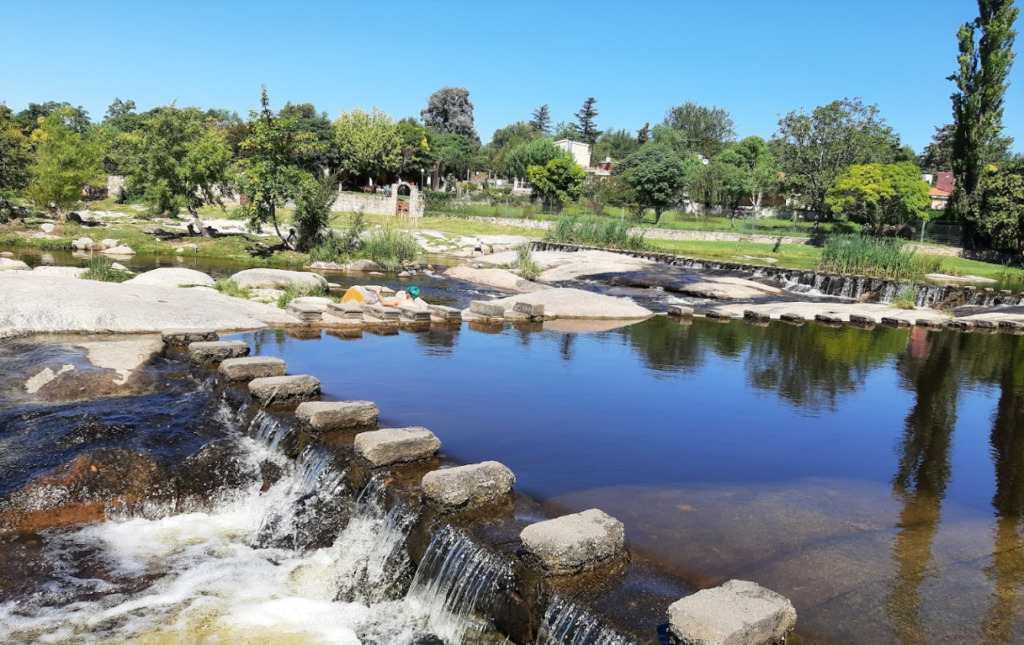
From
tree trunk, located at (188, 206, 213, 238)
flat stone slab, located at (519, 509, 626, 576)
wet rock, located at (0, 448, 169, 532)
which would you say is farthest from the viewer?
tree trunk, located at (188, 206, 213, 238)

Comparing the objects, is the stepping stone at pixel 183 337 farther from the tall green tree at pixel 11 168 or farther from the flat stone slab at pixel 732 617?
the tall green tree at pixel 11 168

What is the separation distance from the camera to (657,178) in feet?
179

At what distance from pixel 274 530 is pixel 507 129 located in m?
104

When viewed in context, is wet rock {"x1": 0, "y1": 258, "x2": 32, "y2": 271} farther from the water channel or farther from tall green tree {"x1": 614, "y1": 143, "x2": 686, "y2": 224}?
tall green tree {"x1": 614, "y1": 143, "x2": 686, "y2": 224}

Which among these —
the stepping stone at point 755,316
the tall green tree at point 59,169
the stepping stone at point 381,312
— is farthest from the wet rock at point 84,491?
the tall green tree at point 59,169

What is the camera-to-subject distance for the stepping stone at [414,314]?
47.4 ft

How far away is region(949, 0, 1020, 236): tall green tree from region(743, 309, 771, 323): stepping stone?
2868 cm

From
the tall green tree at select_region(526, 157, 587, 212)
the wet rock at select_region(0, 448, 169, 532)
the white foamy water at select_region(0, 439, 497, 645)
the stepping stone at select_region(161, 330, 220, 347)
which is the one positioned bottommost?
the white foamy water at select_region(0, 439, 497, 645)

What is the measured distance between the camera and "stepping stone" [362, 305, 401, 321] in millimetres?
14273

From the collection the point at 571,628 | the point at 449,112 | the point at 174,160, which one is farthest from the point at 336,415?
the point at 449,112

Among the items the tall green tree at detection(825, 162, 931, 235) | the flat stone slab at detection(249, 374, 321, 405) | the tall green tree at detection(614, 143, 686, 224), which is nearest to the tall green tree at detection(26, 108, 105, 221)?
the flat stone slab at detection(249, 374, 321, 405)

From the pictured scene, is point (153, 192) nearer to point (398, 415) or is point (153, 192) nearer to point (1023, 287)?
point (398, 415)

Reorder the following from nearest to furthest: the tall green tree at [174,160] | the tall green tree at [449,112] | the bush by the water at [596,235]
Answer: the tall green tree at [174,160]
the bush by the water at [596,235]
the tall green tree at [449,112]

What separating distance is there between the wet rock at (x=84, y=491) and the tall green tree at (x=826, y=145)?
47.6 metres
